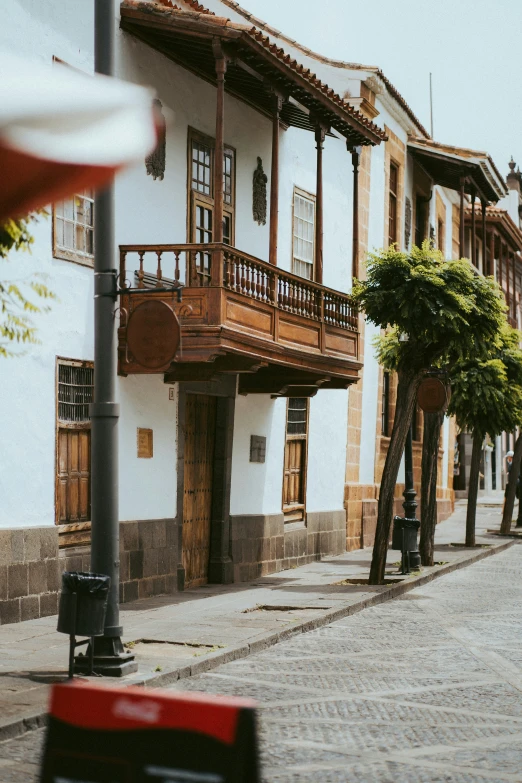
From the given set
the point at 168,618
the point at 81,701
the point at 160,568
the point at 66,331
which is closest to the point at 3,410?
the point at 66,331

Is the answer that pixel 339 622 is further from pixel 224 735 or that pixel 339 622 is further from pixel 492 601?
pixel 224 735

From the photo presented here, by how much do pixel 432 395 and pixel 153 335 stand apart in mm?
8732

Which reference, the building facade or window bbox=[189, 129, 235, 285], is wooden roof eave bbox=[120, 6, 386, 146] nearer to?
the building facade

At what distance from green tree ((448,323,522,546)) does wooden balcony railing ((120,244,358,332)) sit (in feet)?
26.1

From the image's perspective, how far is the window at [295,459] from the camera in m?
20.9

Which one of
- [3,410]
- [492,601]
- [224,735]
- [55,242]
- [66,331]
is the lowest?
→ [492,601]

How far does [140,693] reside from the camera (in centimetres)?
318

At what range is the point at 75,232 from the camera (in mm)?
14164

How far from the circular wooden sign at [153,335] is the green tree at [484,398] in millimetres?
13332

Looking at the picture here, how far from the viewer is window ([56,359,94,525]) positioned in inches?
543

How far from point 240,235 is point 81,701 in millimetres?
15362

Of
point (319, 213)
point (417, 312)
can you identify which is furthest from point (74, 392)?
point (319, 213)

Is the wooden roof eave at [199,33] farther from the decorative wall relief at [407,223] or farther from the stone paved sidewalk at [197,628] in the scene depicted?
the decorative wall relief at [407,223]

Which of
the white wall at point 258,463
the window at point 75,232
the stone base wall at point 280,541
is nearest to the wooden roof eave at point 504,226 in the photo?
the stone base wall at point 280,541
